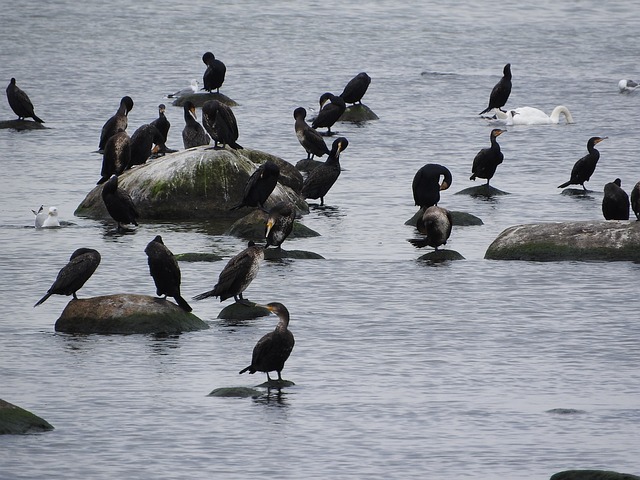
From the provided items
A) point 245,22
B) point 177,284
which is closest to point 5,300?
point 177,284

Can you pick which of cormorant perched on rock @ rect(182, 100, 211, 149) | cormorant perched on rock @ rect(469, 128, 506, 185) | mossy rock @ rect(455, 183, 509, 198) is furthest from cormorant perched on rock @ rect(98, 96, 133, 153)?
cormorant perched on rock @ rect(469, 128, 506, 185)

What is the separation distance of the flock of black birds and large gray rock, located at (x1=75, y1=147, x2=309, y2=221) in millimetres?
453

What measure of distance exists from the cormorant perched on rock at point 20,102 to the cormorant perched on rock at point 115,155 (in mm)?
11243

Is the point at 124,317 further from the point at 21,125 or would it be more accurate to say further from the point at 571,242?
the point at 21,125

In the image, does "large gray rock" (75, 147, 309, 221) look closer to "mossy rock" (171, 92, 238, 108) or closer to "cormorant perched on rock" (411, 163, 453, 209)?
"cormorant perched on rock" (411, 163, 453, 209)

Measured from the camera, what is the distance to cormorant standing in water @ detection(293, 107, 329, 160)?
31.7 metres

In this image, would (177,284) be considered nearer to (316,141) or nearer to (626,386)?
(626,386)

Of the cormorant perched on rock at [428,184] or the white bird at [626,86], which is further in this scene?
the white bird at [626,86]

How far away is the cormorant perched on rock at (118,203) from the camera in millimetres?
25344

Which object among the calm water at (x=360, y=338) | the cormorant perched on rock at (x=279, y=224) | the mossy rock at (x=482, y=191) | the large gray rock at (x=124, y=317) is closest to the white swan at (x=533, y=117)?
the calm water at (x=360, y=338)

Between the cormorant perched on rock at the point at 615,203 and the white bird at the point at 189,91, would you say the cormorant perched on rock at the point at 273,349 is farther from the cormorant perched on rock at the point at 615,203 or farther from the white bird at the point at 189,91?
the white bird at the point at 189,91

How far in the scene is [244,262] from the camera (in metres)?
18.7

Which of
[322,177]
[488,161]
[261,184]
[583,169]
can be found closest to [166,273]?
[261,184]

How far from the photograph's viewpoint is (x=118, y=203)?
2533 centimetres
